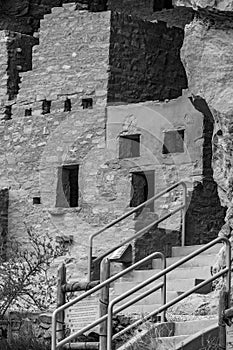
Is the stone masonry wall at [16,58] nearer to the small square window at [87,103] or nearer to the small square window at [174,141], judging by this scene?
the small square window at [87,103]

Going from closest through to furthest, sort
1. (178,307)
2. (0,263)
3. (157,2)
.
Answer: (178,307)
(0,263)
(157,2)

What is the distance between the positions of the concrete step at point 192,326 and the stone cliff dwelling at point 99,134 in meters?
8.10

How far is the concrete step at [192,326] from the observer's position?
17.5 m

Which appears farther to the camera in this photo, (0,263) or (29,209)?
(29,209)

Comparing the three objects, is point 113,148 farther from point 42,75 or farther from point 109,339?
point 109,339

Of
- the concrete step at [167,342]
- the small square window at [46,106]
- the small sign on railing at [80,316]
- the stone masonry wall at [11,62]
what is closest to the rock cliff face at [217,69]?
the small sign on railing at [80,316]

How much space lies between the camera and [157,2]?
33219 mm

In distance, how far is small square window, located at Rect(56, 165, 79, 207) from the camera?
92.8 ft

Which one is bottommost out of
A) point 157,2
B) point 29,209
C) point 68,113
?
point 29,209

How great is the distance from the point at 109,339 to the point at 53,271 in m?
10.0

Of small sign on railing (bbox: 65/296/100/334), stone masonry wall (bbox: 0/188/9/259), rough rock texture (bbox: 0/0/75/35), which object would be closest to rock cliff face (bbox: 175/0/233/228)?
small sign on railing (bbox: 65/296/100/334)

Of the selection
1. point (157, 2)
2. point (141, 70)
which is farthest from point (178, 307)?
point (157, 2)

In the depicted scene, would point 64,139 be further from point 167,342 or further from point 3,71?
point 167,342

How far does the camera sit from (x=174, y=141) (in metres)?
26.7
